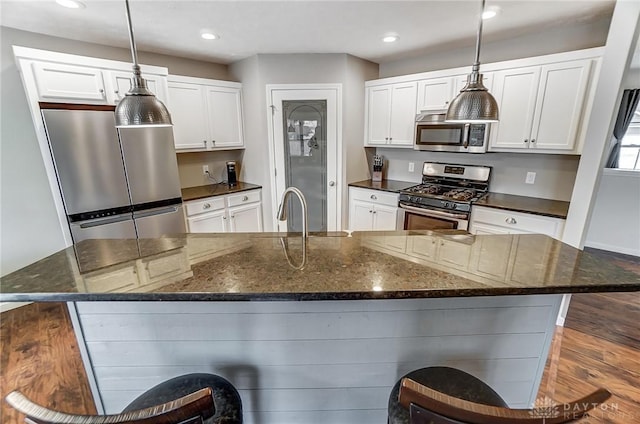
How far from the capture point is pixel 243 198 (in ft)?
12.2

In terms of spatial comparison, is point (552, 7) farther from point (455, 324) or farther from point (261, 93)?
point (261, 93)

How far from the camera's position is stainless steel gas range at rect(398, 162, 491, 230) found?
295 cm

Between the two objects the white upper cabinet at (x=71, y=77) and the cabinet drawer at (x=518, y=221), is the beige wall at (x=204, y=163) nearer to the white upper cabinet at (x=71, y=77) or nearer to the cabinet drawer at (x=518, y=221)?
the white upper cabinet at (x=71, y=77)

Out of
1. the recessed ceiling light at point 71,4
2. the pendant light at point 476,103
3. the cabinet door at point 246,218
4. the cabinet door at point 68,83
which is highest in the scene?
the recessed ceiling light at point 71,4

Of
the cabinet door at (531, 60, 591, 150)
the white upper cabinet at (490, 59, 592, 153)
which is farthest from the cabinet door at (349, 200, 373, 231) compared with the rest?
the cabinet door at (531, 60, 591, 150)

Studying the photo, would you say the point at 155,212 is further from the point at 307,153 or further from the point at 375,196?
the point at 375,196

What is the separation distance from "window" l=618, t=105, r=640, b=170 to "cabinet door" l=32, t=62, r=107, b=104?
20.1ft

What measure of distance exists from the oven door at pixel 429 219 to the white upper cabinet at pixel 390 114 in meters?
0.84

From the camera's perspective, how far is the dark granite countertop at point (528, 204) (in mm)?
2529

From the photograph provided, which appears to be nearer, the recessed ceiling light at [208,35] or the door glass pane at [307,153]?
the recessed ceiling light at [208,35]

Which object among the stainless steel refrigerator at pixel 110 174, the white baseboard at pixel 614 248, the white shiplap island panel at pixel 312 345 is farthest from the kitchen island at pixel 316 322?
the white baseboard at pixel 614 248

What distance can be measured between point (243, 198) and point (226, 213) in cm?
29

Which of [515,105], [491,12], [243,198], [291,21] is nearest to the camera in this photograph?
[491,12]

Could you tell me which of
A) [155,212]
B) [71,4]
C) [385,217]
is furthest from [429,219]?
[71,4]
